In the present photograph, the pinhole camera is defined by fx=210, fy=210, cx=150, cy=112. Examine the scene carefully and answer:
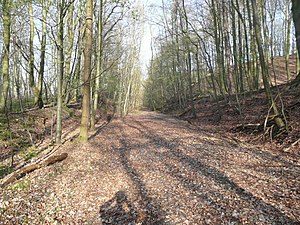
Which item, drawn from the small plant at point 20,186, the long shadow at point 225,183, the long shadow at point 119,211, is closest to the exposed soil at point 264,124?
the long shadow at point 225,183

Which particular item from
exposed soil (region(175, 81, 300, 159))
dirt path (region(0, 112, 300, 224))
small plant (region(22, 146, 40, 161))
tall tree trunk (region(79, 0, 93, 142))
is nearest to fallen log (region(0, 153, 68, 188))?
dirt path (region(0, 112, 300, 224))

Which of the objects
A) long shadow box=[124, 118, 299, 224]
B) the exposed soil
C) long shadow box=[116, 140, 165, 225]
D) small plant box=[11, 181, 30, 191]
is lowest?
long shadow box=[116, 140, 165, 225]

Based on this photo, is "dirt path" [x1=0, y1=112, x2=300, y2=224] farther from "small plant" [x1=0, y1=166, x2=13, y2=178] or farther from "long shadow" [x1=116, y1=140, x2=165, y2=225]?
"small plant" [x1=0, y1=166, x2=13, y2=178]

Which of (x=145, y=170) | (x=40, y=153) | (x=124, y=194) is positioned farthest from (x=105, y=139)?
(x=124, y=194)

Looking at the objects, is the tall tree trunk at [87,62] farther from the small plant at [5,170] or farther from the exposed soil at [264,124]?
the exposed soil at [264,124]

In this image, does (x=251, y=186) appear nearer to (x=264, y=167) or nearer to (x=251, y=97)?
(x=264, y=167)

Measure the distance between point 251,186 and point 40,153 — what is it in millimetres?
7955

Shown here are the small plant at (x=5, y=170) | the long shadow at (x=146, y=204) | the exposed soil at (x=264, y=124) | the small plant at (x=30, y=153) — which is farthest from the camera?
the exposed soil at (x=264, y=124)

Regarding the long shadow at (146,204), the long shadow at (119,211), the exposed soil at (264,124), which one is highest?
the exposed soil at (264,124)

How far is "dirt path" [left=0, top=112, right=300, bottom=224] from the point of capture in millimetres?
4164

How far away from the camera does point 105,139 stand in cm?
1122

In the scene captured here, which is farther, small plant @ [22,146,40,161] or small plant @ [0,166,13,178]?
small plant @ [22,146,40,161]

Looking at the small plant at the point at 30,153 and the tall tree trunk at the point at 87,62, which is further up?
the tall tree trunk at the point at 87,62

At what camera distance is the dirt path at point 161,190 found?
4164 mm
